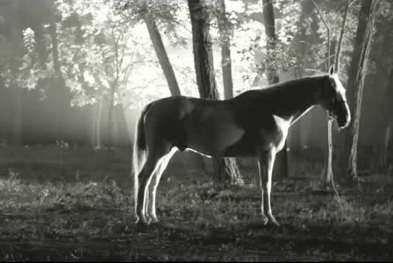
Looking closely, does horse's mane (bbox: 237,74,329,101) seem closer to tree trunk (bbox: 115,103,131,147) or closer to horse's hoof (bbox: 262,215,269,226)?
horse's hoof (bbox: 262,215,269,226)

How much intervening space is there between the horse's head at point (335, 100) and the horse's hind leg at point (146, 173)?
2.81 m

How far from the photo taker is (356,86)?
1566 cm

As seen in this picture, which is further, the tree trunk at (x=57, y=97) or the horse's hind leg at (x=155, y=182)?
the tree trunk at (x=57, y=97)

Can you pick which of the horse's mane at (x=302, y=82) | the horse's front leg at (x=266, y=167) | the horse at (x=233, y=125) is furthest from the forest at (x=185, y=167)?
the horse's front leg at (x=266, y=167)

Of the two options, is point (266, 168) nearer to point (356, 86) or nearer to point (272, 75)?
point (272, 75)

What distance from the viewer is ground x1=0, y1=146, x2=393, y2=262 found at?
7.34 m

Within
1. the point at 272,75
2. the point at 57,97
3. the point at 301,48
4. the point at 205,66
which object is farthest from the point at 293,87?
the point at 57,97

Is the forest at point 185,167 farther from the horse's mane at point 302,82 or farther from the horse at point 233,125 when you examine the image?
the horse at point 233,125

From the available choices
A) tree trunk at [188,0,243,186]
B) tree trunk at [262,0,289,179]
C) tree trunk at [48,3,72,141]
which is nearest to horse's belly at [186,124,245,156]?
tree trunk at [188,0,243,186]

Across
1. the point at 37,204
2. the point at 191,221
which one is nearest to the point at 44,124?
the point at 37,204

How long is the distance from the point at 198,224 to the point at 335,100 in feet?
10.4

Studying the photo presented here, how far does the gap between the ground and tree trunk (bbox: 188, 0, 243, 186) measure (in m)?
0.46

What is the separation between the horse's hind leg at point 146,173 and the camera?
9.07 metres

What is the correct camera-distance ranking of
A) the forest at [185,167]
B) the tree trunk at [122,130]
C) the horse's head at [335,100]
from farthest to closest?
1. the tree trunk at [122,130]
2. the horse's head at [335,100]
3. the forest at [185,167]
